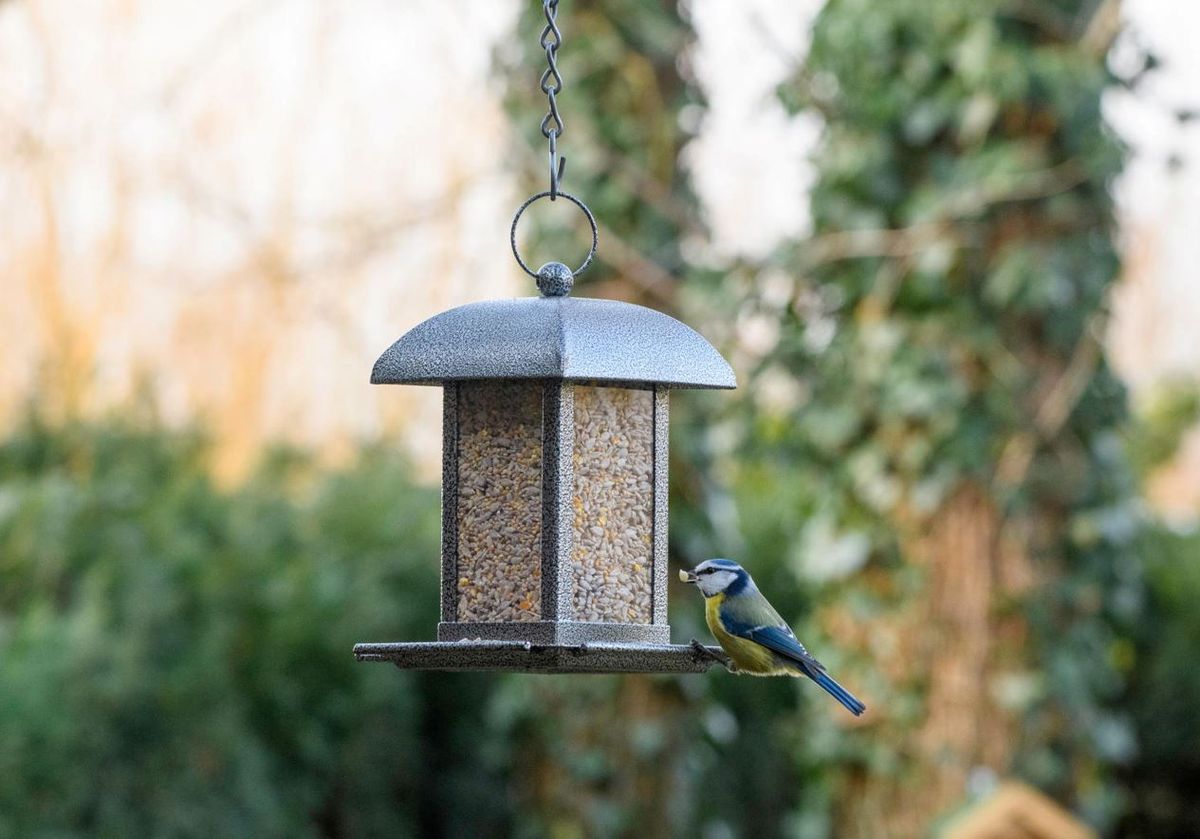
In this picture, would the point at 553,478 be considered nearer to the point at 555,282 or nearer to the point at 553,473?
the point at 553,473

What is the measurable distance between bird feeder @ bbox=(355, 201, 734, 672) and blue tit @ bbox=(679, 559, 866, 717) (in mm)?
130

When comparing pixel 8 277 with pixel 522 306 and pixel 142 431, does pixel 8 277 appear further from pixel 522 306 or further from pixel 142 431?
pixel 522 306

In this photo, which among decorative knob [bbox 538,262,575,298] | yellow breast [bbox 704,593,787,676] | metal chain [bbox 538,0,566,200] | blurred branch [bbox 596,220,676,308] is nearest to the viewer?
metal chain [bbox 538,0,566,200]

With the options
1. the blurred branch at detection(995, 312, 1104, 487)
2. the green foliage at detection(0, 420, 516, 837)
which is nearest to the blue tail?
the green foliage at detection(0, 420, 516, 837)

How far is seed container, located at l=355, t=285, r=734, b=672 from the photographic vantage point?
317 cm

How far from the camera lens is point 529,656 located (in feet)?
10.3

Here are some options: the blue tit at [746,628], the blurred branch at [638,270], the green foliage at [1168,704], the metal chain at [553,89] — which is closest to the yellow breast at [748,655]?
the blue tit at [746,628]

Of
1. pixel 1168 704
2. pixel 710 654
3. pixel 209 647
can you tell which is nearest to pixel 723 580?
pixel 710 654

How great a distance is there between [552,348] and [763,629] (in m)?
0.73

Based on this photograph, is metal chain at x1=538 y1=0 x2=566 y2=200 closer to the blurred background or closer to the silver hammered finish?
the silver hammered finish

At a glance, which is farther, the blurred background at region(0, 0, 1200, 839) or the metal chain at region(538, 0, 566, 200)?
the blurred background at region(0, 0, 1200, 839)

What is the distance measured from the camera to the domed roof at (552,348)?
10.3 feet

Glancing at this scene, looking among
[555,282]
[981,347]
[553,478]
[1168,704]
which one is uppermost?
[981,347]

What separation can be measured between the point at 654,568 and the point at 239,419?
3951 mm
